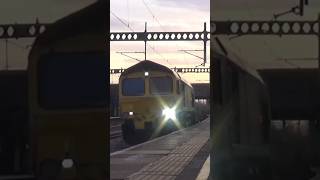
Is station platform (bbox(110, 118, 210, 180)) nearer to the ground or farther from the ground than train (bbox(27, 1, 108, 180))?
nearer to the ground

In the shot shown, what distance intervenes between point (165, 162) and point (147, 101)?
5.36ft

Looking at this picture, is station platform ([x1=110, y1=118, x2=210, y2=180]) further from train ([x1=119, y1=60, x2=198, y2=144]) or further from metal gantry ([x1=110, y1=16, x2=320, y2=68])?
metal gantry ([x1=110, y1=16, x2=320, y2=68])

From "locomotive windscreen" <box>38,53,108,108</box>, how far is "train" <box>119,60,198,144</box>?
463cm

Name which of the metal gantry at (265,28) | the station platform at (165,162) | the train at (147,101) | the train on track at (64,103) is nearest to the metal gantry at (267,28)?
the metal gantry at (265,28)

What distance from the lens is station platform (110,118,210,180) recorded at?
6157mm

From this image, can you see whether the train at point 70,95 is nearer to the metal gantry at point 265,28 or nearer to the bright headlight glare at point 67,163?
the bright headlight glare at point 67,163

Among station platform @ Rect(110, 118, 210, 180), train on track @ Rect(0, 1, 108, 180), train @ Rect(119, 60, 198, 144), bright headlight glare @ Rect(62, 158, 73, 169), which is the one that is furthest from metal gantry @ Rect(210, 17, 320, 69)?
train @ Rect(119, 60, 198, 144)

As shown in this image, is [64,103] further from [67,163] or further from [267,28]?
[267,28]

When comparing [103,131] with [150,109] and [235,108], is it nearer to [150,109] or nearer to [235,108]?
[235,108]

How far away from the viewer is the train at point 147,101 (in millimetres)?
8852

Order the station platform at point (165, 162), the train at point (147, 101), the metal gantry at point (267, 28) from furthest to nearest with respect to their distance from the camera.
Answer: the train at point (147, 101)
the station platform at point (165, 162)
the metal gantry at point (267, 28)

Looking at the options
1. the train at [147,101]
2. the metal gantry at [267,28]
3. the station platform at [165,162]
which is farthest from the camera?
the train at [147,101]

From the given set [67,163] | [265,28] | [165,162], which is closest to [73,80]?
[67,163]

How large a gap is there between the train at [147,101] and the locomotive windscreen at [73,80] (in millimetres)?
4632
